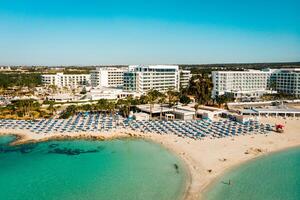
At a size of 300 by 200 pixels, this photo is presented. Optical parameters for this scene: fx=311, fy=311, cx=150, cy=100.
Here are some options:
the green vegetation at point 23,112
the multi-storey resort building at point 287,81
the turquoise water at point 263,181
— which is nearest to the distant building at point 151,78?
the green vegetation at point 23,112

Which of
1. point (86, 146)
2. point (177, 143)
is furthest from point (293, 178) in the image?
point (86, 146)

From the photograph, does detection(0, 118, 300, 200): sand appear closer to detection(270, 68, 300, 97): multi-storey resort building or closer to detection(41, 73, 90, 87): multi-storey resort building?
detection(270, 68, 300, 97): multi-storey resort building

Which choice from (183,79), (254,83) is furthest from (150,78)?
(254,83)

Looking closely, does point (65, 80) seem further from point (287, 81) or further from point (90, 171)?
point (90, 171)

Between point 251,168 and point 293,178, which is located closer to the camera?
point 293,178

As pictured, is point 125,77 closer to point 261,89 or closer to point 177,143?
point 261,89
